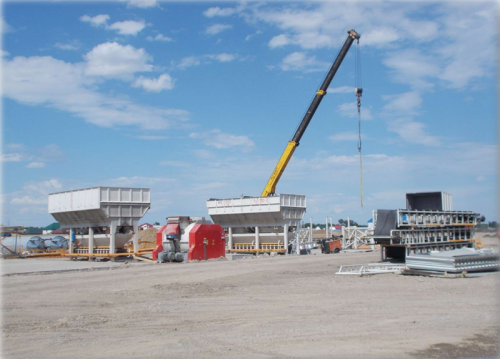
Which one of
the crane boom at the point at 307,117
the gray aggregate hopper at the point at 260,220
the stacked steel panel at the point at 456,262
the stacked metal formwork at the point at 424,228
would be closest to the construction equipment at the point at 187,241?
the gray aggregate hopper at the point at 260,220

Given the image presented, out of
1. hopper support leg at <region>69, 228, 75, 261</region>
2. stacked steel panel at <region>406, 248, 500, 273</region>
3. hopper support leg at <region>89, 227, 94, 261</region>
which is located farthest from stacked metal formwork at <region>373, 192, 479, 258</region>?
hopper support leg at <region>69, 228, 75, 261</region>

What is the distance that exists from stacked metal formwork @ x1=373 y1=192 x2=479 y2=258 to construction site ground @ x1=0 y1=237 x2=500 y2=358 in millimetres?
2708

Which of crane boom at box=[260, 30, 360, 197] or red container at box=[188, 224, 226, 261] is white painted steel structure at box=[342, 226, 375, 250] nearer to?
crane boom at box=[260, 30, 360, 197]

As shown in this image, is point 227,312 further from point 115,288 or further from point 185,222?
point 185,222

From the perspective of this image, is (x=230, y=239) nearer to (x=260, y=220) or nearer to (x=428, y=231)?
(x=260, y=220)

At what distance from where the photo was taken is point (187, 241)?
94.3 ft

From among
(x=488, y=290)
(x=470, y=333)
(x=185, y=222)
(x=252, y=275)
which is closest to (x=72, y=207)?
(x=185, y=222)

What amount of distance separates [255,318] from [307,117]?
28.5 metres

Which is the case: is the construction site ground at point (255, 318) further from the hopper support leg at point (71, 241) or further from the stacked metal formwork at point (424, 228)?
the hopper support leg at point (71, 241)

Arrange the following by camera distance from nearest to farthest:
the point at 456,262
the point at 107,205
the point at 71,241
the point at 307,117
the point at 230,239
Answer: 1. the point at 456,262
2. the point at 107,205
3. the point at 71,241
4. the point at 230,239
5. the point at 307,117

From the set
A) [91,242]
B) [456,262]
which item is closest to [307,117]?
[91,242]

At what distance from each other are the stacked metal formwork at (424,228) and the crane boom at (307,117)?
14.4 meters

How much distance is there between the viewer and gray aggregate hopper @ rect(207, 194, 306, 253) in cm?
3453

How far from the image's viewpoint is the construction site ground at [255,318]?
798 centimetres
